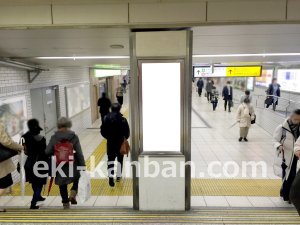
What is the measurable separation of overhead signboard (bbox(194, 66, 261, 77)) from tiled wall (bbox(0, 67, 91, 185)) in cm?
477

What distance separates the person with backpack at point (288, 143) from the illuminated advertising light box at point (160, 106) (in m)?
1.65

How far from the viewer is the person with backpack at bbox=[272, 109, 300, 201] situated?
11.7 ft

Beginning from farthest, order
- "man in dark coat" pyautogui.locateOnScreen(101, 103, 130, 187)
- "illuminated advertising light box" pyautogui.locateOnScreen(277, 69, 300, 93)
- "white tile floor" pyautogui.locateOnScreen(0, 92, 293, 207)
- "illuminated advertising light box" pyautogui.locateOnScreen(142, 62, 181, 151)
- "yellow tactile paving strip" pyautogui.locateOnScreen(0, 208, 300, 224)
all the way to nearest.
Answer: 1. "illuminated advertising light box" pyautogui.locateOnScreen(277, 69, 300, 93)
2. "man in dark coat" pyautogui.locateOnScreen(101, 103, 130, 187)
3. "white tile floor" pyautogui.locateOnScreen(0, 92, 293, 207)
4. "illuminated advertising light box" pyautogui.locateOnScreen(142, 62, 181, 151)
5. "yellow tactile paving strip" pyautogui.locateOnScreen(0, 208, 300, 224)

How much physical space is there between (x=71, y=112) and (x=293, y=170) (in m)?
7.88

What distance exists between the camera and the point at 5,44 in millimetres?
3797

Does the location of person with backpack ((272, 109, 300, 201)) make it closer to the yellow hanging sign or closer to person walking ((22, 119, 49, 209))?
person walking ((22, 119, 49, 209))

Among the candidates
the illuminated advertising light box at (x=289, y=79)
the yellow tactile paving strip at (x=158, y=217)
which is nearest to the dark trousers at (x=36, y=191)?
the yellow tactile paving strip at (x=158, y=217)

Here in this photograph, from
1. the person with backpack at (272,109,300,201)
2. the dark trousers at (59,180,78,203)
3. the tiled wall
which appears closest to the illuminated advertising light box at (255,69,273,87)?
the tiled wall

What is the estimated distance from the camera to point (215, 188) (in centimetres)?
453

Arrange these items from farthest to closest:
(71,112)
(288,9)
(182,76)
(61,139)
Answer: (71,112), (61,139), (182,76), (288,9)

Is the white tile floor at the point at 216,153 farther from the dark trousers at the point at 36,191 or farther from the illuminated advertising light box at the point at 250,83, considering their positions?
the illuminated advertising light box at the point at 250,83

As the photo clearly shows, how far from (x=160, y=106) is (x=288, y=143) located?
79.6 inches

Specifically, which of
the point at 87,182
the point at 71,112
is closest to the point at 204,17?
the point at 87,182

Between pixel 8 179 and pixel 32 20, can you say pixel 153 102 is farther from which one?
pixel 8 179
